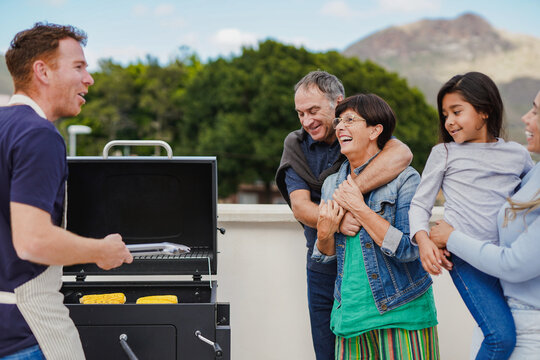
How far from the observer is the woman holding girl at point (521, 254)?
1353 millimetres

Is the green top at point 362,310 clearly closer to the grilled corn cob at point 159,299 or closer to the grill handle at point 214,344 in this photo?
the grill handle at point 214,344

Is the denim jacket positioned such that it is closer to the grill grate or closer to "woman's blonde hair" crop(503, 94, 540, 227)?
"woman's blonde hair" crop(503, 94, 540, 227)

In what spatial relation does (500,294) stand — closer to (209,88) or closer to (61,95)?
(61,95)

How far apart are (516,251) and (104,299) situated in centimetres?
151

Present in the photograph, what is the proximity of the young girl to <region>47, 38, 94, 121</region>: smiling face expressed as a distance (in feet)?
3.72

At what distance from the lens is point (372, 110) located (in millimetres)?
1852

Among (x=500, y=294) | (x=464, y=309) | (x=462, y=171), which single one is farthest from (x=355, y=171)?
(x=464, y=309)

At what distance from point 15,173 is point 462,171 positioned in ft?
4.41

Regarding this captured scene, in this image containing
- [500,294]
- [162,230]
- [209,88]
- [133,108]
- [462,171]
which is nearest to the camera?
[500,294]

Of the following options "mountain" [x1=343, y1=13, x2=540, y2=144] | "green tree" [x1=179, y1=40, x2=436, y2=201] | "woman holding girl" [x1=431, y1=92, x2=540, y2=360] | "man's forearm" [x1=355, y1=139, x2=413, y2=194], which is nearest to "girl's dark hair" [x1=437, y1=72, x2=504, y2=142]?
"woman holding girl" [x1=431, y1=92, x2=540, y2=360]

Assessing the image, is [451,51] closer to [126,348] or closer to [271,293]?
[271,293]

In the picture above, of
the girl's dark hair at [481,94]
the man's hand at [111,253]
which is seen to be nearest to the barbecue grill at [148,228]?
the man's hand at [111,253]

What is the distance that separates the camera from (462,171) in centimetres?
167

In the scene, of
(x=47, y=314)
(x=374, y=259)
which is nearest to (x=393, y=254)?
(x=374, y=259)
